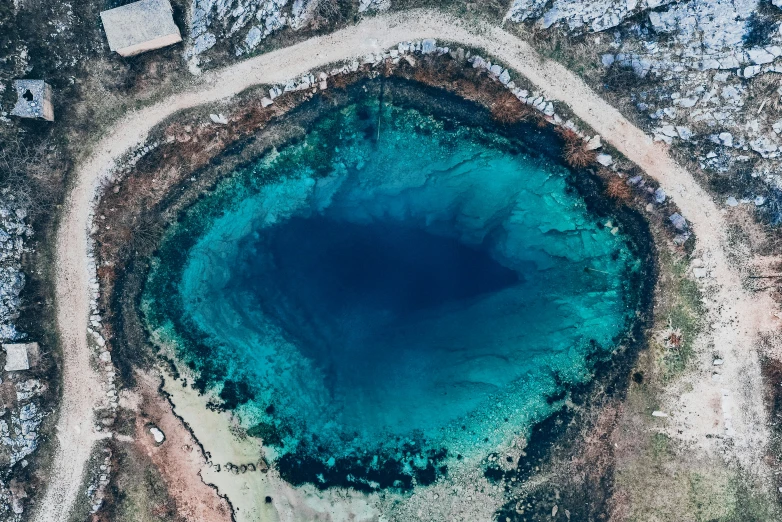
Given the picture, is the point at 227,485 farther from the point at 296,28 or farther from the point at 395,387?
the point at 296,28

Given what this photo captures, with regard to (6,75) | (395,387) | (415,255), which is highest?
(6,75)

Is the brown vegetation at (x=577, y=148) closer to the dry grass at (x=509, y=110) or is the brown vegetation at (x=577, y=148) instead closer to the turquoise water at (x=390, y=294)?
the turquoise water at (x=390, y=294)

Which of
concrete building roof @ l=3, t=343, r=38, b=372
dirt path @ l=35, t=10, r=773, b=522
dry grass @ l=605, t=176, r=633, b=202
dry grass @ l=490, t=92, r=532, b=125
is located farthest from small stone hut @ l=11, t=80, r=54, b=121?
dry grass @ l=605, t=176, r=633, b=202

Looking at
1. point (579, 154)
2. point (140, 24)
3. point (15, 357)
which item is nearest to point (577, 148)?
point (579, 154)

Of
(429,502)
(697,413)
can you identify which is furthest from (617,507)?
(429,502)

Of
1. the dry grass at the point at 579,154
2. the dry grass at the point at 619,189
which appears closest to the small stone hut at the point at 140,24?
the dry grass at the point at 579,154

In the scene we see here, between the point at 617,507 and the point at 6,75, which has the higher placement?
the point at 6,75

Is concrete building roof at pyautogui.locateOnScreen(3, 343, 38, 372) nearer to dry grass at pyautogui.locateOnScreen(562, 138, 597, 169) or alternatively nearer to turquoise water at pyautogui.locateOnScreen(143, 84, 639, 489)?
turquoise water at pyautogui.locateOnScreen(143, 84, 639, 489)
